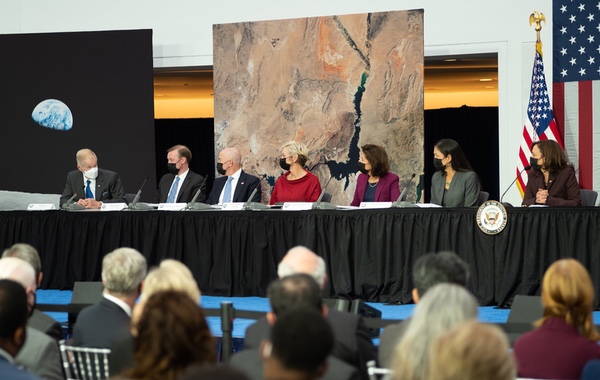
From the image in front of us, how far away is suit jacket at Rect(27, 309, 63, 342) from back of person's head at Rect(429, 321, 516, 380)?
2231 mm

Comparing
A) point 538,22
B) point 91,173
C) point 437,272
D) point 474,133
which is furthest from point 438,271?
point 474,133

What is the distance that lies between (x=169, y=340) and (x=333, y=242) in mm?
5065

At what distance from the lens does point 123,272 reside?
11.7ft

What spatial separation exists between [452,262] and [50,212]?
5.57 metres

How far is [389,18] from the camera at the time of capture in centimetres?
972

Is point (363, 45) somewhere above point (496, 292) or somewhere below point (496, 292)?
above

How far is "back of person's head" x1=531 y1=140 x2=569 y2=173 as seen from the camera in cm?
688

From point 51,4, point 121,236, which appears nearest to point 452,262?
point 121,236

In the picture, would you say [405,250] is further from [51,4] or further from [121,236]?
[51,4]

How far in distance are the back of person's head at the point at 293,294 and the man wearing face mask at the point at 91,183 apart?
589 centimetres

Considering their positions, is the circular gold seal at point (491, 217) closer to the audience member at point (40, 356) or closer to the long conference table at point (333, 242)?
the long conference table at point (333, 242)

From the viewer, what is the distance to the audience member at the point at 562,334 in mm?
2748

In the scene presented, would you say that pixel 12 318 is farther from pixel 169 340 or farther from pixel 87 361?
pixel 169 340

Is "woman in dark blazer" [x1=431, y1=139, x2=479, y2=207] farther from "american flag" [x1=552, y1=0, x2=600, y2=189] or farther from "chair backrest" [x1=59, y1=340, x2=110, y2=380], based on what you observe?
"chair backrest" [x1=59, y1=340, x2=110, y2=380]
